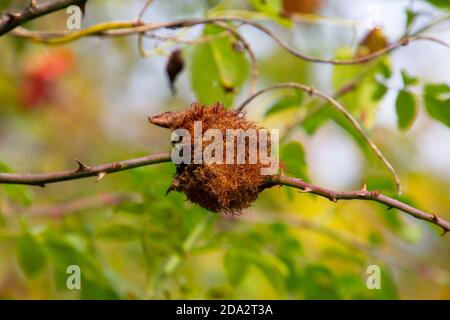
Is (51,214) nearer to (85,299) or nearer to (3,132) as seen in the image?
(85,299)

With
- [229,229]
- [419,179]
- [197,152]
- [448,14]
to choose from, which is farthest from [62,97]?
[197,152]

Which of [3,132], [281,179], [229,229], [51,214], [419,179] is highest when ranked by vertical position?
[3,132]

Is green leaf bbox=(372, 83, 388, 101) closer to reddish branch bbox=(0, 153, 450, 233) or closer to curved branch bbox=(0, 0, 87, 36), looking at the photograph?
reddish branch bbox=(0, 153, 450, 233)

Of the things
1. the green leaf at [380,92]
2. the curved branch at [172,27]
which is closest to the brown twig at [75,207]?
the curved branch at [172,27]

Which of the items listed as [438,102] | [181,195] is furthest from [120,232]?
[438,102]

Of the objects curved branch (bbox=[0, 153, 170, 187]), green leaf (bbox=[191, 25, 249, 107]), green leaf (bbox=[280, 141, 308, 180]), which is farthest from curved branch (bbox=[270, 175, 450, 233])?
green leaf (bbox=[191, 25, 249, 107])

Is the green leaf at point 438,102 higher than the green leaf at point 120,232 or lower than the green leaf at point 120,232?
higher

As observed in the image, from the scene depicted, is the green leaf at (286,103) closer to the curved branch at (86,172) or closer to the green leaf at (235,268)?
the green leaf at (235,268)
